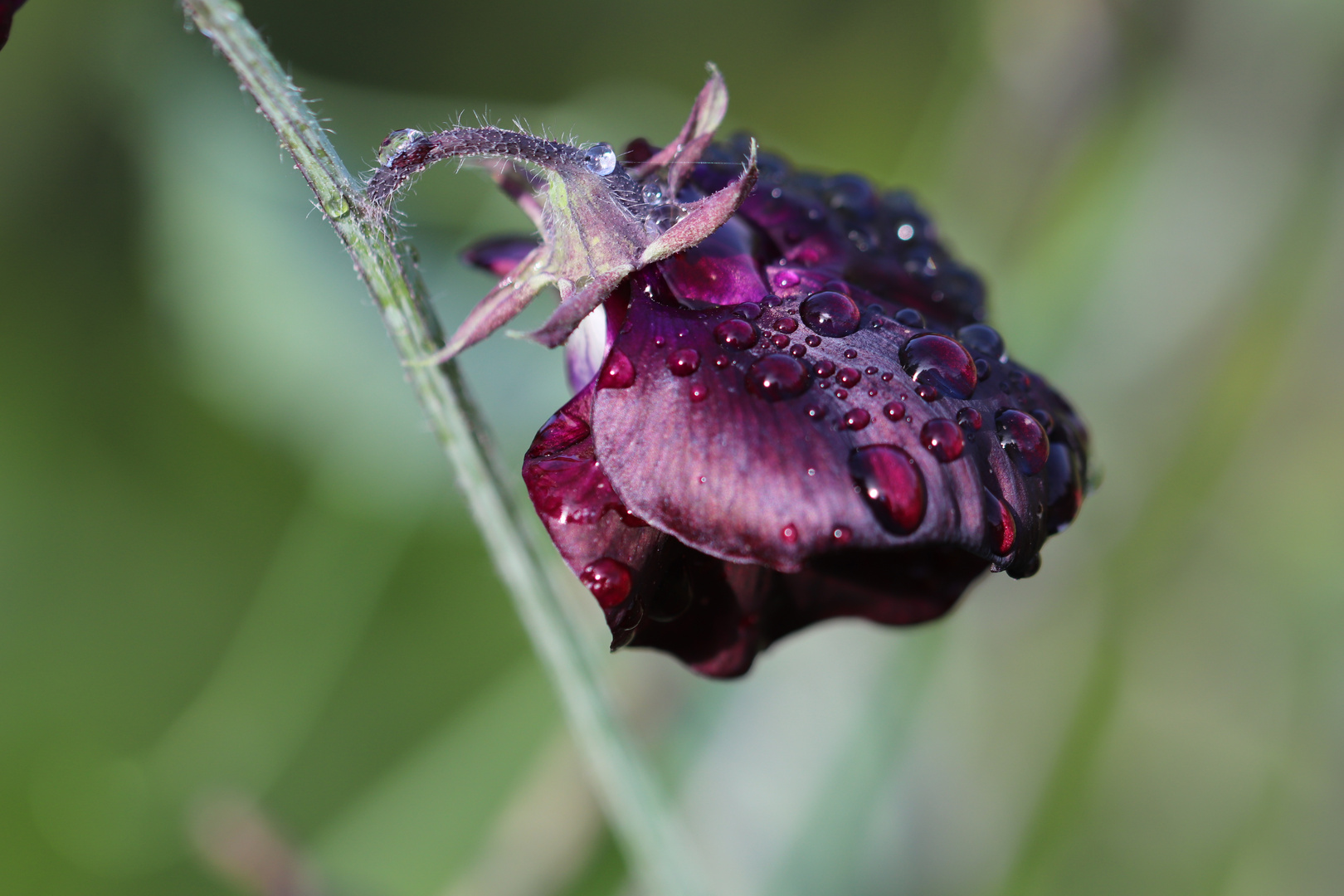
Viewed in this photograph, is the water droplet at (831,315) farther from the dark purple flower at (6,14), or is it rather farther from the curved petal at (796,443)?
the dark purple flower at (6,14)

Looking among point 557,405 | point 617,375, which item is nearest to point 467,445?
point 617,375

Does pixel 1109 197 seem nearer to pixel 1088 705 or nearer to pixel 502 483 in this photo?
pixel 1088 705

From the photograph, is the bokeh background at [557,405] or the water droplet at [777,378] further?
the bokeh background at [557,405]

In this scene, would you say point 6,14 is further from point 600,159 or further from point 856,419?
point 856,419

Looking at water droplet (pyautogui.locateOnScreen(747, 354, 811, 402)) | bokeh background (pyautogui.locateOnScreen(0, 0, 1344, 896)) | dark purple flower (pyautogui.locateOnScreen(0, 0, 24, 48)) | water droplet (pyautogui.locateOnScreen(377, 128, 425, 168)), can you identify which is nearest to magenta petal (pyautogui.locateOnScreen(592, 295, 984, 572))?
water droplet (pyautogui.locateOnScreen(747, 354, 811, 402))

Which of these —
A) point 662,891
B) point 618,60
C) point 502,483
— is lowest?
point 662,891

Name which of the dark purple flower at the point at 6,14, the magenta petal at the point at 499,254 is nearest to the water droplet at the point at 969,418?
the magenta petal at the point at 499,254

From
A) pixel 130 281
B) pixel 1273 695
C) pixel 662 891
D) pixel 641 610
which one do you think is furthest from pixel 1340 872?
pixel 130 281

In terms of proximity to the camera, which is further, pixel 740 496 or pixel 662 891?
pixel 662 891
